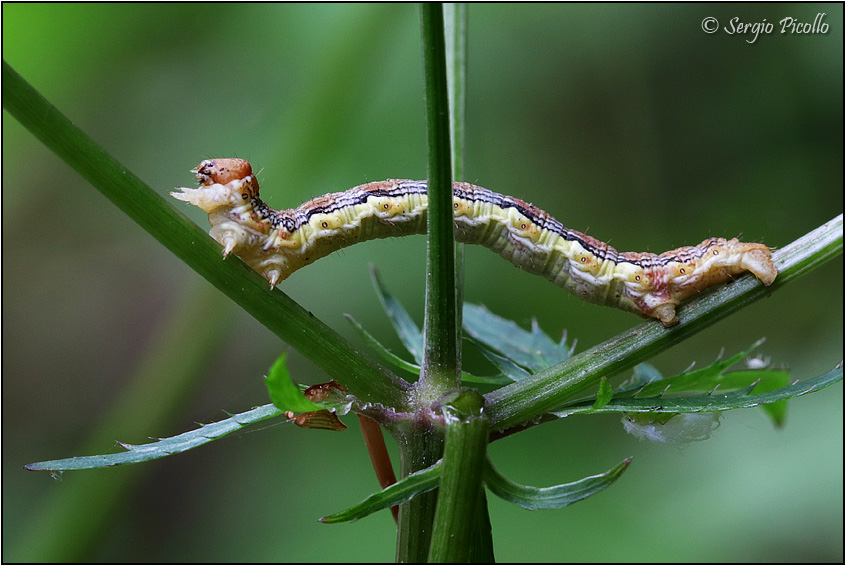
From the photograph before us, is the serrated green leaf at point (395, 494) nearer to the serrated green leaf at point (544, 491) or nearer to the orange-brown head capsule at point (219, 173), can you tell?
the serrated green leaf at point (544, 491)

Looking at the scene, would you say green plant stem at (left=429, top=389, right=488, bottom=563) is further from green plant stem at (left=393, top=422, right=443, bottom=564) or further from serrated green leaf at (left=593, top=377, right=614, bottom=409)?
serrated green leaf at (left=593, top=377, right=614, bottom=409)

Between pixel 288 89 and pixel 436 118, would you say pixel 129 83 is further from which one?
pixel 436 118

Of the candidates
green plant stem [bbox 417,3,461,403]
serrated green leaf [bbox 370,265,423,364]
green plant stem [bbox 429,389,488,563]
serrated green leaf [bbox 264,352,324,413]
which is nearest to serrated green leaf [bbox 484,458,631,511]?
green plant stem [bbox 429,389,488,563]

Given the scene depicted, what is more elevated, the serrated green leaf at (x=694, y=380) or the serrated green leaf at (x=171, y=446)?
the serrated green leaf at (x=694, y=380)

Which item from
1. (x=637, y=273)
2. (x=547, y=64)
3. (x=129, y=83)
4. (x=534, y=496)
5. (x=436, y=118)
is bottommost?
(x=534, y=496)

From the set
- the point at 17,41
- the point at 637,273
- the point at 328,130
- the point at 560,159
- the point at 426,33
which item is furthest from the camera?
the point at 560,159

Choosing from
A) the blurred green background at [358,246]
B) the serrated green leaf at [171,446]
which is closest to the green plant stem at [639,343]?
the serrated green leaf at [171,446]

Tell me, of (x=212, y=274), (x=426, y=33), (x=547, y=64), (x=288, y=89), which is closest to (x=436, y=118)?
(x=426, y=33)
